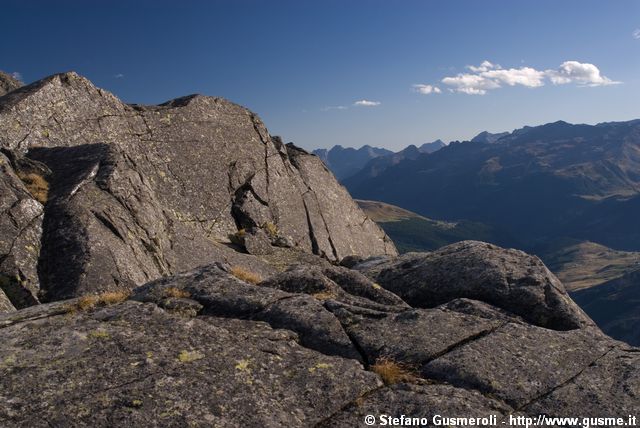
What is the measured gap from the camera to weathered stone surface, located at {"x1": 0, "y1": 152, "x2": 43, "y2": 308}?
20.1 meters

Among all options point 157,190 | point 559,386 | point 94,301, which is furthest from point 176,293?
point 157,190

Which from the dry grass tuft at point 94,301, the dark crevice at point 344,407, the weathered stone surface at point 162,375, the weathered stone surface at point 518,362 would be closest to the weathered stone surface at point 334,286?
the weathered stone surface at point 518,362

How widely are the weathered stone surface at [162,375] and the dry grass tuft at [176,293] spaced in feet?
5.95

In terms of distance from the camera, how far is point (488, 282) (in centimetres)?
2119

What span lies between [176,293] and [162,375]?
5054mm

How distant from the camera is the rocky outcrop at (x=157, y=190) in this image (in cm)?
2270

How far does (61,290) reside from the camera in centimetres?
2031

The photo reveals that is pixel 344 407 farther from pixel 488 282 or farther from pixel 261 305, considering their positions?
pixel 488 282

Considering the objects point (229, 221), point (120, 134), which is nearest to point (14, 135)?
point (120, 134)

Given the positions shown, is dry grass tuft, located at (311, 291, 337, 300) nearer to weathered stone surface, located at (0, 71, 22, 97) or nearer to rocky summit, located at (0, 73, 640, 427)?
rocky summit, located at (0, 73, 640, 427)

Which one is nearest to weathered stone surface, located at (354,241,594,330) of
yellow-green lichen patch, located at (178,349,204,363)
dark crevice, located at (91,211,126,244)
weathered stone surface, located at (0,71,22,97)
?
yellow-green lichen patch, located at (178,349,204,363)

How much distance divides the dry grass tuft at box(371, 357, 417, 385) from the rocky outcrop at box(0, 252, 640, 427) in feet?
0.13

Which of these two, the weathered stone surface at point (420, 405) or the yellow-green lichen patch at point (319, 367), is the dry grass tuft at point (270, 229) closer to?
the yellow-green lichen patch at point (319, 367)

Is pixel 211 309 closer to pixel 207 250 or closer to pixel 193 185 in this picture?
pixel 207 250
